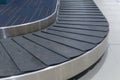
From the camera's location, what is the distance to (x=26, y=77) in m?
1.61

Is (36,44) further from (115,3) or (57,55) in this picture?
(115,3)

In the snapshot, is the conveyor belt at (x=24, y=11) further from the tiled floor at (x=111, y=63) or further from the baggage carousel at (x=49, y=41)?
the tiled floor at (x=111, y=63)

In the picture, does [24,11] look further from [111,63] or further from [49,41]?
[111,63]

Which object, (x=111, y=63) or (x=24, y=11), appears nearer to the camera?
(x=111, y=63)

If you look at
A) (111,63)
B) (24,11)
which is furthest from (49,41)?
(24,11)

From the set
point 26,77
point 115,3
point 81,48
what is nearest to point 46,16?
point 81,48

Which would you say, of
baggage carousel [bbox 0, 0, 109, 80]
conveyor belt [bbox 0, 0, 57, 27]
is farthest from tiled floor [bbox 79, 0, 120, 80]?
conveyor belt [bbox 0, 0, 57, 27]

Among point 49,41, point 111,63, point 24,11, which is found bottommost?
point 111,63

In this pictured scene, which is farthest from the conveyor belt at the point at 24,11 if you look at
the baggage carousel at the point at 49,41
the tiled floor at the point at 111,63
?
the tiled floor at the point at 111,63

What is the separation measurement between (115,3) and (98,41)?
2.64m

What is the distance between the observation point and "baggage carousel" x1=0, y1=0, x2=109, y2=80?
5.57 ft

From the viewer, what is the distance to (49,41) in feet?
7.00

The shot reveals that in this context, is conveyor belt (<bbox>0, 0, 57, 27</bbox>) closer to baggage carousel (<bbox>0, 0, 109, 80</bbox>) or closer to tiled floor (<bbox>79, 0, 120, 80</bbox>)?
baggage carousel (<bbox>0, 0, 109, 80</bbox>)

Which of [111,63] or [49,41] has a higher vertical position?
[49,41]
